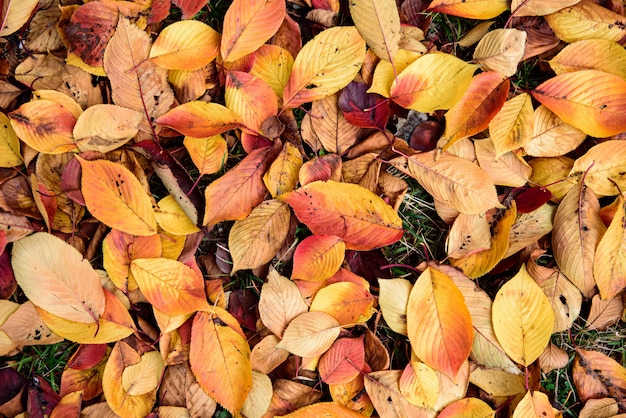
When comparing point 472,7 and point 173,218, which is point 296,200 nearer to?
point 173,218

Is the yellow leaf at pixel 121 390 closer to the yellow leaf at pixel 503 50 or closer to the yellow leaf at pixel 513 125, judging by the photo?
the yellow leaf at pixel 513 125

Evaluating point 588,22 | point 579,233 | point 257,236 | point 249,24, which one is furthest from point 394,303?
point 588,22

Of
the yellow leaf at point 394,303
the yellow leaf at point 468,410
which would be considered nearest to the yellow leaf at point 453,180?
the yellow leaf at point 394,303

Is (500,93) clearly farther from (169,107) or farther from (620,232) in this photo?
(169,107)

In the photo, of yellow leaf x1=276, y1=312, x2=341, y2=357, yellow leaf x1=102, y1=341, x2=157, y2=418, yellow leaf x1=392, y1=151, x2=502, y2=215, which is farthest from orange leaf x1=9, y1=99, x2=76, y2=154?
yellow leaf x1=392, y1=151, x2=502, y2=215

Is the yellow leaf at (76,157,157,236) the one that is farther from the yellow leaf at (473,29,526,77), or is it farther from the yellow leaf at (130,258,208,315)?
the yellow leaf at (473,29,526,77)

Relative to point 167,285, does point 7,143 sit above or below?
above
